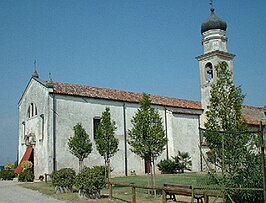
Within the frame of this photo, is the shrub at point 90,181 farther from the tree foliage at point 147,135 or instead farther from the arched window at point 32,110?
the arched window at point 32,110

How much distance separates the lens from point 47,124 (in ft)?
86.7

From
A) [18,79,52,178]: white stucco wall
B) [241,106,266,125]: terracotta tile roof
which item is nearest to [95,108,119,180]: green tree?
[18,79,52,178]: white stucco wall

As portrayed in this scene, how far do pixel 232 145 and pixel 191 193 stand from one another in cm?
225

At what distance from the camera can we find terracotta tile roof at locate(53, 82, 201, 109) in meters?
28.3

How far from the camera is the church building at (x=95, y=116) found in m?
26.7

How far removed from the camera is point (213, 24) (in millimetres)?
34094

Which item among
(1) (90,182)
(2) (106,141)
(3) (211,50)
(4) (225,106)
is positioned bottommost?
(1) (90,182)

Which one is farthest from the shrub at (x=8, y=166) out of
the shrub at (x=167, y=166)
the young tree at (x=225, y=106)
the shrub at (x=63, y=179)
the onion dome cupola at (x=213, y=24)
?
the onion dome cupola at (x=213, y=24)

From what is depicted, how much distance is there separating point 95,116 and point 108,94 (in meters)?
2.85

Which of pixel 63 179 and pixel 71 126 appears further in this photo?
pixel 71 126

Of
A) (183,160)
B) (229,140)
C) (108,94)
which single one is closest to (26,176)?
(108,94)

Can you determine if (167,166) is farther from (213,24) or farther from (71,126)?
(213,24)

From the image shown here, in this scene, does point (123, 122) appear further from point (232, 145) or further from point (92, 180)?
point (232, 145)

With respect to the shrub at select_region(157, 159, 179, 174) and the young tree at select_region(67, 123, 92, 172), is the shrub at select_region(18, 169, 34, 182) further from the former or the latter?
the shrub at select_region(157, 159, 179, 174)
